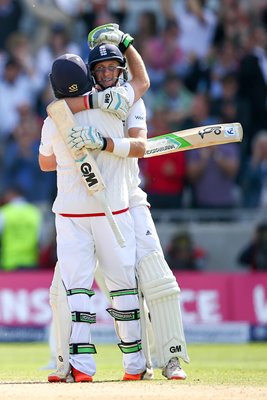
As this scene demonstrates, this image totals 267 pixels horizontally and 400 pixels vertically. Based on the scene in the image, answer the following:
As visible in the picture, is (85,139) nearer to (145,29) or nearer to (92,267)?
(92,267)

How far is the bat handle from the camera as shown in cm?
782

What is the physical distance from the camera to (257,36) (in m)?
16.2

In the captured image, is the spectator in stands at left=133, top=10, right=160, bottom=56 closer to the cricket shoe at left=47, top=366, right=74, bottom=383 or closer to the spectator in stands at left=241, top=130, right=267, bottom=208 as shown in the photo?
the spectator in stands at left=241, top=130, right=267, bottom=208

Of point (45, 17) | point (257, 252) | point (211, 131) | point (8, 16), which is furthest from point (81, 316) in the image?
point (8, 16)

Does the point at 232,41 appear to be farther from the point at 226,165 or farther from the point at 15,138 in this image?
the point at 15,138

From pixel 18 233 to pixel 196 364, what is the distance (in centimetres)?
467

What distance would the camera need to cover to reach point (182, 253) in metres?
14.9

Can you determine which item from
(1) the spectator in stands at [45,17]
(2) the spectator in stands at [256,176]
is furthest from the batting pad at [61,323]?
(1) the spectator in stands at [45,17]

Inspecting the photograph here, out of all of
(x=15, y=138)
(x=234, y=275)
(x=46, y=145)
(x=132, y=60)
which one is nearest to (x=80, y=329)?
(x=46, y=145)

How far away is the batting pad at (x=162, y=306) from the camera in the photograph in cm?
810

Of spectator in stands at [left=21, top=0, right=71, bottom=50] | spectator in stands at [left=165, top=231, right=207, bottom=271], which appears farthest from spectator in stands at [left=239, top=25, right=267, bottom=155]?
spectator in stands at [left=21, top=0, right=71, bottom=50]

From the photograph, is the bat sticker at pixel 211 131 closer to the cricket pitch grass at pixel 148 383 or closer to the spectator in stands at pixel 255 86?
the cricket pitch grass at pixel 148 383

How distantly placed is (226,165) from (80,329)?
24.8 ft

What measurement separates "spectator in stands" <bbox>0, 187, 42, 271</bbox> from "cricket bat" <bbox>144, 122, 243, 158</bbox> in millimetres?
6284
